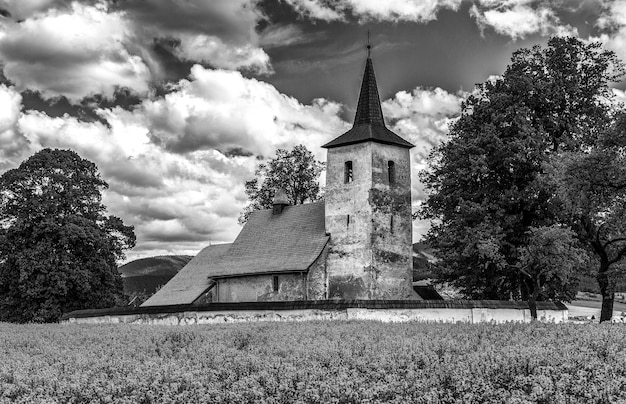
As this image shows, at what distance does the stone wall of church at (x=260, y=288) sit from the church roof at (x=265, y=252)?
536 mm

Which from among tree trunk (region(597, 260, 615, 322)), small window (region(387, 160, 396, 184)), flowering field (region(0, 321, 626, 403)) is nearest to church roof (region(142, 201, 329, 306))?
small window (region(387, 160, 396, 184))

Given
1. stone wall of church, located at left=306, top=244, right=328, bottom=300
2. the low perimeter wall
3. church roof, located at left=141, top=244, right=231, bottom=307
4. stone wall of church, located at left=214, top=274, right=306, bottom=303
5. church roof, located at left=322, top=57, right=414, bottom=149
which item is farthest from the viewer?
church roof, located at left=141, top=244, right=231, bottom=307

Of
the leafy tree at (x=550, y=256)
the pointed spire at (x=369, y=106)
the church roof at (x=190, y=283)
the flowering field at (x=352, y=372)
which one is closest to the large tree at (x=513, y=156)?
the leafy tree at (x=550, y=256)

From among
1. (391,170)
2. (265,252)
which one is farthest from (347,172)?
(265,252)

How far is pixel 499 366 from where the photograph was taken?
404 inches

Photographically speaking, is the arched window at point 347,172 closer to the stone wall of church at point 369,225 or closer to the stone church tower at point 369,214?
the stone church tower at point 369,214

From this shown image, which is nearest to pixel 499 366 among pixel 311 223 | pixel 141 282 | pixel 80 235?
pixel 311 223

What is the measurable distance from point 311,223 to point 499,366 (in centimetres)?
3178

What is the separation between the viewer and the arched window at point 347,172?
3994cm

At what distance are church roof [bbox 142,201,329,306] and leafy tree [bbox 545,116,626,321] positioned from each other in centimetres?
1471

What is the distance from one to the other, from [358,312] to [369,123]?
17668mm

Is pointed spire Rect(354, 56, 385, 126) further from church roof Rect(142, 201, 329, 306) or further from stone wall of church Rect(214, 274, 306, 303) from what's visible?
stone wall of church Rect(214, 274, 306, 303)

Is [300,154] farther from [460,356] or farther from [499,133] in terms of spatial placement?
[460,356]

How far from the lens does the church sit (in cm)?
3800
